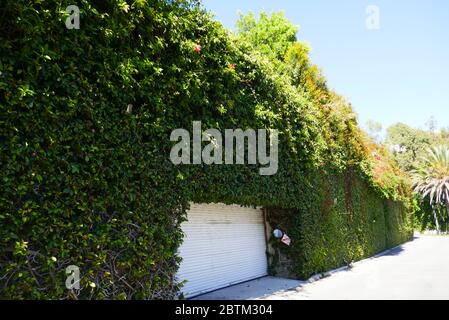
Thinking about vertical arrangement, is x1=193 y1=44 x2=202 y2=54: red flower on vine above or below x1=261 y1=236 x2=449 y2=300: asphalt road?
above

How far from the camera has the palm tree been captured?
34.1 m

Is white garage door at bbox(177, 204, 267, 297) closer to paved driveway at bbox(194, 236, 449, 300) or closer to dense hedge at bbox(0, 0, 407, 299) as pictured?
paved driveway at bbox(194, 236, 449, 300)

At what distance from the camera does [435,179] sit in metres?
34.9

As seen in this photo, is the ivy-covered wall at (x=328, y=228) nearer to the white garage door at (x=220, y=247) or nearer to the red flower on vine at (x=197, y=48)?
the white garage door at (x=220, y=247)

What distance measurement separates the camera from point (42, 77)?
4129mm

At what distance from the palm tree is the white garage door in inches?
1197

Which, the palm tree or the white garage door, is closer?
the white garage door

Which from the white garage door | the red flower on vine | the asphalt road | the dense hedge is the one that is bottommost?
the asphalt road

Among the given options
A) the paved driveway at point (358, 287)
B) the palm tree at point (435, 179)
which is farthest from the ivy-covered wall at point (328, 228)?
the palm tree at point (435, 179)

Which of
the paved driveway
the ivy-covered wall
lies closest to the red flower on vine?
the paved driveway

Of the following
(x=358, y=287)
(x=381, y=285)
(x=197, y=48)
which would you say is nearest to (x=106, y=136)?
(x=197, y=48)

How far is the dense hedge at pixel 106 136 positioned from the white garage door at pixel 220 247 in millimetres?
963

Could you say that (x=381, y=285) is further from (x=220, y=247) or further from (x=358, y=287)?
(x=220, y=247)

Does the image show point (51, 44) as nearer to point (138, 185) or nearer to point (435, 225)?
point (138, 185)
